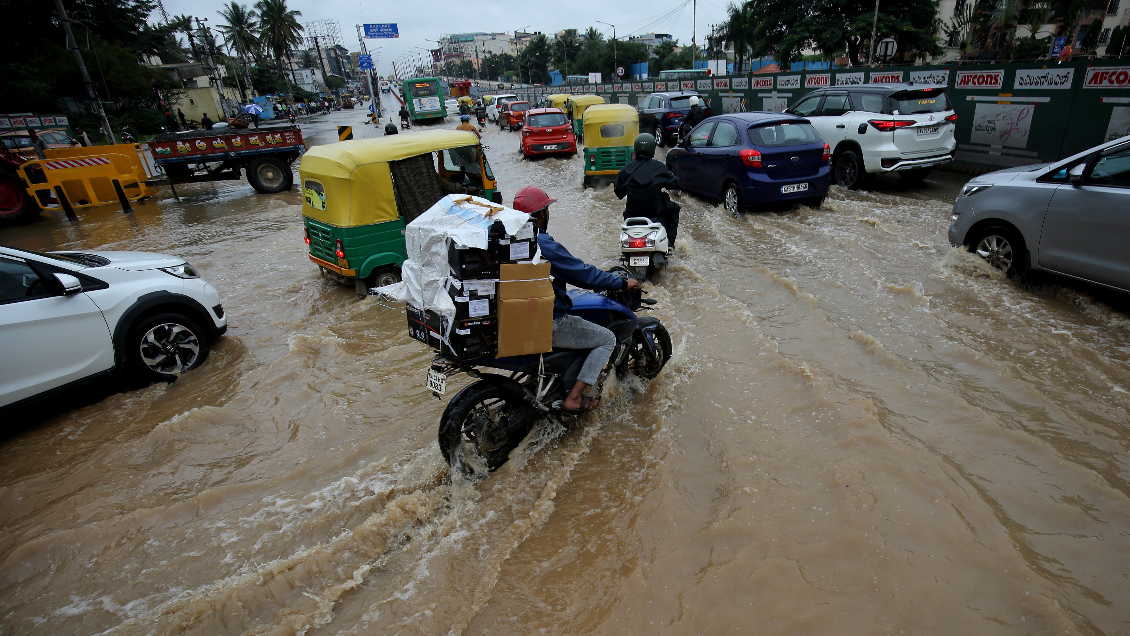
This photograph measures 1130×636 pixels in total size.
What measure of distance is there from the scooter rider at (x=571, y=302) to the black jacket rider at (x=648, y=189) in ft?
10.2

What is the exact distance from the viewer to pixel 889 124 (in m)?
9.73

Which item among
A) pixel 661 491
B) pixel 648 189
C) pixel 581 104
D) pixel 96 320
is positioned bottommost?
pixel 661 491

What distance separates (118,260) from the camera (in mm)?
5434

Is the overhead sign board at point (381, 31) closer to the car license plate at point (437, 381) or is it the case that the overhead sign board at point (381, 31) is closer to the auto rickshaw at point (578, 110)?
the auto rickshaw at point (578, 110)

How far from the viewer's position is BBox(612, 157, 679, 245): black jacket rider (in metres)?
6.65

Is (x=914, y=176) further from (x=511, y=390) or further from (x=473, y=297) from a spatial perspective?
(x=473, y=297)

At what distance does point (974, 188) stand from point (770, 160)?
3.22 metres

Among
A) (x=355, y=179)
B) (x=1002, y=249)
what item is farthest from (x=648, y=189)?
(x=1002, y=249)

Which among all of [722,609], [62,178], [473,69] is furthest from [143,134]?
[473,69]

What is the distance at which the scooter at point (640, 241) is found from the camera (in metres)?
6.68

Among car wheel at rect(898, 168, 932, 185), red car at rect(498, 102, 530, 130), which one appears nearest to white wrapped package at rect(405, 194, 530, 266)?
car wheel at rect(898, 168, 932, 185)

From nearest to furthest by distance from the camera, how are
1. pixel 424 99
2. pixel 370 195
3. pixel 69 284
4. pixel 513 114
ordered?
pixel 69 284 < pixel 370 195 < pixel 513 114 < pixel 424 99

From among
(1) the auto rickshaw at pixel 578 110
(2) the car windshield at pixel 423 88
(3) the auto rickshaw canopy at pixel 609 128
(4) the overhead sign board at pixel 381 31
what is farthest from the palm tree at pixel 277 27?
(3) the auto rickshaw canopy at pixel 609 128

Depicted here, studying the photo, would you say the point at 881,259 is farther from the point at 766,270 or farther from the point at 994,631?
the point at 994,631
